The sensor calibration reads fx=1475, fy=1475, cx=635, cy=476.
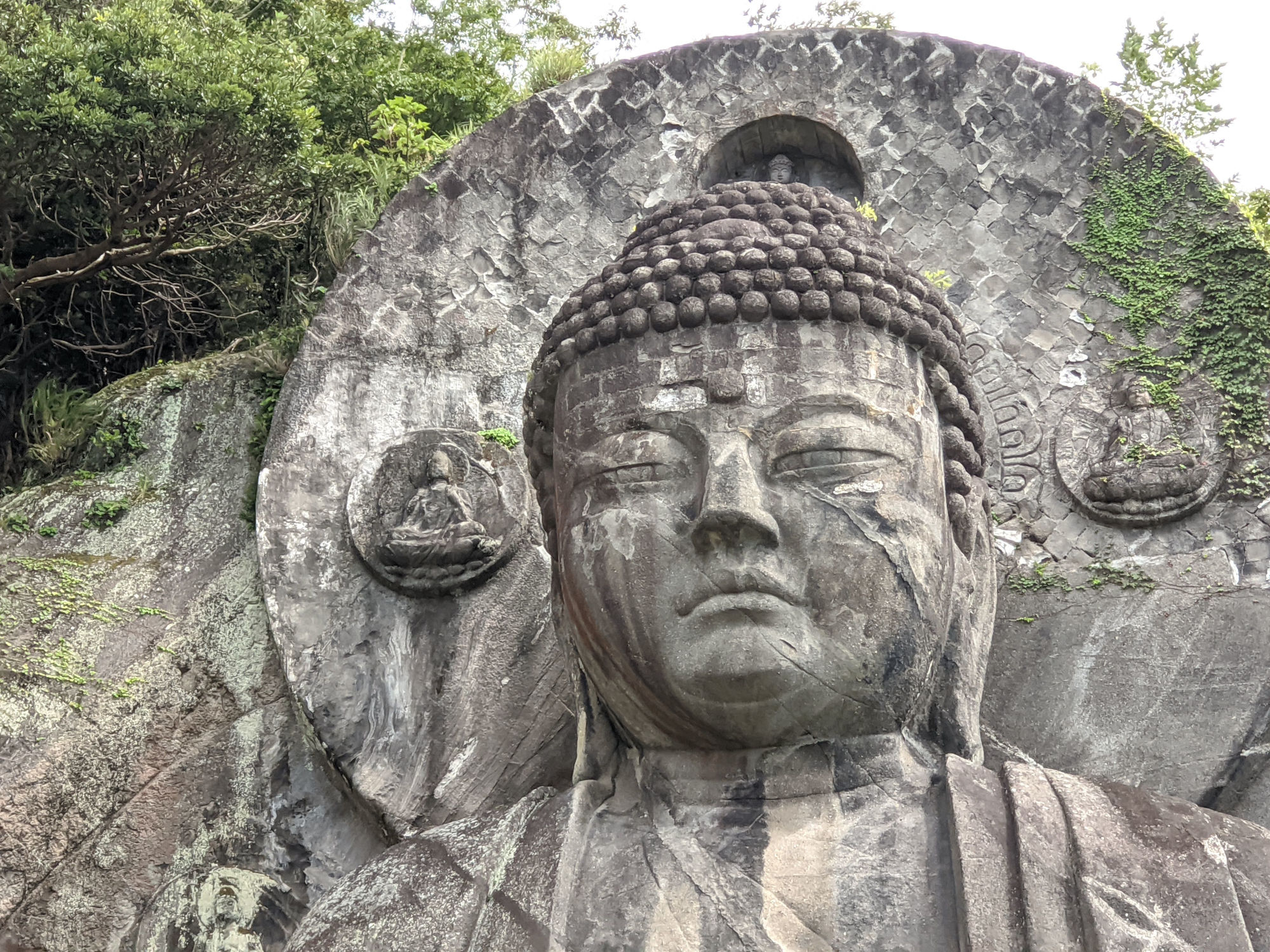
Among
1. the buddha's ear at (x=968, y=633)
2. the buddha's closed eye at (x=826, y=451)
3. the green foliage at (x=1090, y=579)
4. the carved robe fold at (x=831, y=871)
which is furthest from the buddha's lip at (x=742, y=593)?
the green foliage at (x=1090, y=579)

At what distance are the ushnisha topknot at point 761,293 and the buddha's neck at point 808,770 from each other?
0.84 m

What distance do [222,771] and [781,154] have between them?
3583 millimetres

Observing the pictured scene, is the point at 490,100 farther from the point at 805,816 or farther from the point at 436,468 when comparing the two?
the point at 805,816

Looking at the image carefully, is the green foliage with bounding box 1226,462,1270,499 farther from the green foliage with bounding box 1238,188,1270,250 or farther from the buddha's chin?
the buddha's chin

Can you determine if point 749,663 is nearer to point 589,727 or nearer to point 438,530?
point 589,727

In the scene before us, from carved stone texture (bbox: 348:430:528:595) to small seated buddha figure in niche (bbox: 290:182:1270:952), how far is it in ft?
2.90

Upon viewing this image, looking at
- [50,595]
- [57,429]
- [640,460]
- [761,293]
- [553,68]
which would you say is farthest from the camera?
[553,68]

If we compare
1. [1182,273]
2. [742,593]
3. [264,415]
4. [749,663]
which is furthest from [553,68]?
[749,663]

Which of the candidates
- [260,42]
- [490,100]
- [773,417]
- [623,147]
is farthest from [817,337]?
[490,100]

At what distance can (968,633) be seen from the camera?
4504mm

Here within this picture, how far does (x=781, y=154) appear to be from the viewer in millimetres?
6688

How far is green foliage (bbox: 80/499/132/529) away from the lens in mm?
5934

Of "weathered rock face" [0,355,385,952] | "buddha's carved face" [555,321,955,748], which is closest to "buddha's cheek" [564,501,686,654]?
"buddha's carved face" [555,321,955,748]

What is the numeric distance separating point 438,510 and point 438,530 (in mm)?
88
